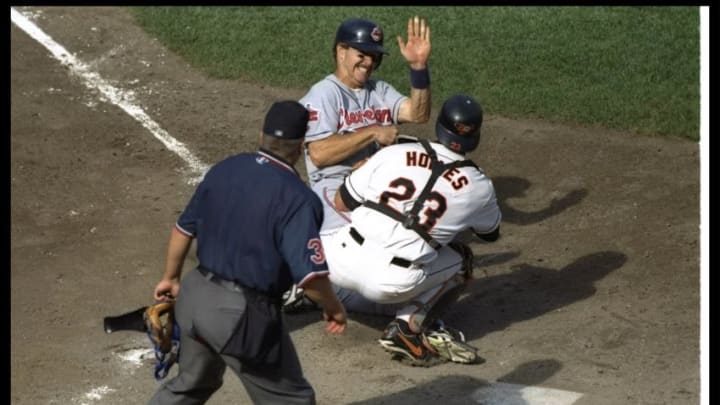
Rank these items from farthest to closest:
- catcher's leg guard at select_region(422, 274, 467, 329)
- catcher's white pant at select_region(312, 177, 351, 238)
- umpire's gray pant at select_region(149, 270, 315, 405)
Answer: catcher's white pant at select_region(312, 177, 351, 238), catcher's leg guard at select_region(422, 274, 467, 329), umpire's gray pant at select_region(149, 270, 315, 405)

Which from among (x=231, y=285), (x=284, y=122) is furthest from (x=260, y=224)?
(x=284, y=122)

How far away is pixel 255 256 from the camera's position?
653 cm

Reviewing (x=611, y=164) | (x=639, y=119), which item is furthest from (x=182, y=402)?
(x=639, y=119)

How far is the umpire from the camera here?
6488mm

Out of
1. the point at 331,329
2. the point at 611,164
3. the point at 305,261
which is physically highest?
the point at 305,261

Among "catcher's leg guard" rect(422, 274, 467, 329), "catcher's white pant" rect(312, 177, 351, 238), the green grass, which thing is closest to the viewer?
"catcher's leg guard" rect(422, 274, 467, 329)

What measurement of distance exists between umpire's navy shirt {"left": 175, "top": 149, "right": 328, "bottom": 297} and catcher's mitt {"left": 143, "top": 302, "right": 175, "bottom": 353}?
1.47 feet

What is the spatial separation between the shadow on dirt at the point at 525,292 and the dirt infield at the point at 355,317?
2 centimetres

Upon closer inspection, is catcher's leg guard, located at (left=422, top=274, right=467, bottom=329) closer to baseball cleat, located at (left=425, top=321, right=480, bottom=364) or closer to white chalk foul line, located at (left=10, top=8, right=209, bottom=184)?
baseball cleat, located at (left=425, top=321, right=480, bottom=364)

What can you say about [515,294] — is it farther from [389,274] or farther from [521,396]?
[521,396]

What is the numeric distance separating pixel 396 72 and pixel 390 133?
439 cm

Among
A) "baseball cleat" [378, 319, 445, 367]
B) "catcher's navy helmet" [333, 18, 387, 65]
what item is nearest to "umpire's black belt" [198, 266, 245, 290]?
"baseball cleat" [378, 319, 445, 367]

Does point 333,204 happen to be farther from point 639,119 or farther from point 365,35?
point 639,119

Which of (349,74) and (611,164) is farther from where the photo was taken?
(611,164)
